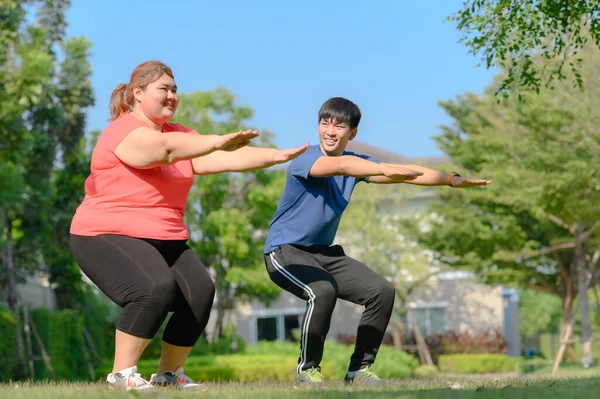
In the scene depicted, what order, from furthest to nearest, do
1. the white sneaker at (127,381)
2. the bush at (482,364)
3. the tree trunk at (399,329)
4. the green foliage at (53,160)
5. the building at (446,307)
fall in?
the building at (446,307) → the tree trunk at (399,329) → the bush at (482,364) → the green foliage at (53,160) → the white sneaker at (127,381)

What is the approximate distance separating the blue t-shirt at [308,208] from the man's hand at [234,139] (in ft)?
4.87

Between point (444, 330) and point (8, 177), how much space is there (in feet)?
102

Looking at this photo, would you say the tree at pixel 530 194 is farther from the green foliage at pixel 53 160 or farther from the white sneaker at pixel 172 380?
the white sneaker at pixel 172 380

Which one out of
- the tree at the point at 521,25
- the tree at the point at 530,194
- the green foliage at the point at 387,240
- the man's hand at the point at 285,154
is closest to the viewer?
the man's hand at the point at 285,154

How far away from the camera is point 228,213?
38875mm

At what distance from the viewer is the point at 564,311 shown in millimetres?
35594

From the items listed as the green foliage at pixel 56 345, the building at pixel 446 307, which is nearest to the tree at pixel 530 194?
the building at pixel 446 307

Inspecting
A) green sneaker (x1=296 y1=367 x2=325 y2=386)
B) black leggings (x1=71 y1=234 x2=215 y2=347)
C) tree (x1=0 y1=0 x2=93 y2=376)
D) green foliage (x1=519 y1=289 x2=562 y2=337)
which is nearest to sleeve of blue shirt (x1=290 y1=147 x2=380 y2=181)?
black leggings (x1=71 y1=234 x2=215 y2=347)

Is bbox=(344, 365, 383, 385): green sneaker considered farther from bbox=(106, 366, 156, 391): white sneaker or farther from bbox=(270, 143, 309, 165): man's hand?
bbox=(270, 143, 309, 165): man's hand

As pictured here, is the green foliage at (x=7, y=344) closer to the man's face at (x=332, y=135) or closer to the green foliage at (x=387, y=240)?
the man's face at (x=332, y=135)

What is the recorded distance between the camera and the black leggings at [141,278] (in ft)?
18.2

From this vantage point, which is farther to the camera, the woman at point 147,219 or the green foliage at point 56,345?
the green foliage at point 56,345

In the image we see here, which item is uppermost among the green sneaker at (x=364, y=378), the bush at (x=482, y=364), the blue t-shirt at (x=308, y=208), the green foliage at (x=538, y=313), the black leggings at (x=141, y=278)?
the blue t-shirt at (x=308, y=208)

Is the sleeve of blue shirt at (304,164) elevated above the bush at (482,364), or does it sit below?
above
